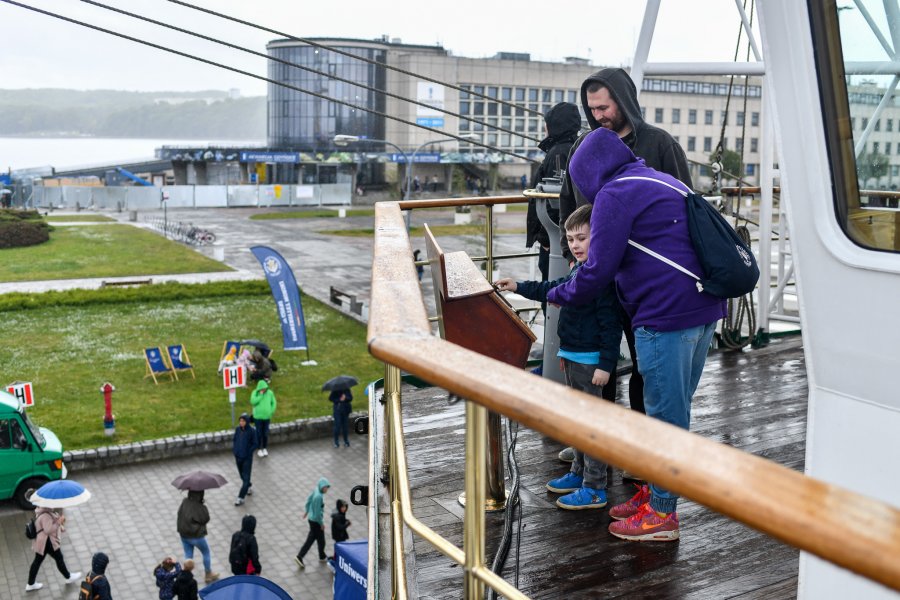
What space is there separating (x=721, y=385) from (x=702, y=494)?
628 cm

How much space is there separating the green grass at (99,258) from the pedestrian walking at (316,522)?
89.4 ft

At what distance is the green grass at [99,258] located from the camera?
38.2 m

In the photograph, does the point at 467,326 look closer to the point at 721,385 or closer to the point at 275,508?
the point at 721,385

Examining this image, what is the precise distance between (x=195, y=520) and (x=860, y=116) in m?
11.1

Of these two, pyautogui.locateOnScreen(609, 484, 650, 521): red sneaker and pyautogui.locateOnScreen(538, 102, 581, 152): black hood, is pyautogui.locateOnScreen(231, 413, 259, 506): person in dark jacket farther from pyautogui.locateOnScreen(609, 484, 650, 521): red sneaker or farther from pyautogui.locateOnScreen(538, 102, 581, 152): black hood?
pyautogui.locateOnScreen(609, 484, 650, 521): red sneaker

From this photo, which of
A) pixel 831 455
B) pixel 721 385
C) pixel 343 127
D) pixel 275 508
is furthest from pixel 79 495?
pixel 343 127

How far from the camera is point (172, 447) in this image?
688 inches

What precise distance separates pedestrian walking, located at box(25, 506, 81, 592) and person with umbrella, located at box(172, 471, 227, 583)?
149 cm

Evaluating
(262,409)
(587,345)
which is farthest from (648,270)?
(262,409)

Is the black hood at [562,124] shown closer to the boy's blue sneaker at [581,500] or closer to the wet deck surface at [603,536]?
the wet deck surface at [603,536]

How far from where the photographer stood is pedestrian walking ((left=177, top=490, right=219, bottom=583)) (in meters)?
12.5

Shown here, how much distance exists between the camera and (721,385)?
7129 mm

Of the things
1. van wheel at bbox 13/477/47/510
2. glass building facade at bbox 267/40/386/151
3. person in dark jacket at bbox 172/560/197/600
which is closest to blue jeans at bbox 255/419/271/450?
van wheel at bbox 13/477/47/510

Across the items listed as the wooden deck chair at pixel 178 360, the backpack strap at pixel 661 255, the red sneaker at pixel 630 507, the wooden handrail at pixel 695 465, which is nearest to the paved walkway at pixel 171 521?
the wooden deck chair at pixel 178 360
